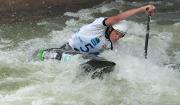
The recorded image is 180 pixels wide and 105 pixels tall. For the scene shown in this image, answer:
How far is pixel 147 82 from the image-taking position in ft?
26.8

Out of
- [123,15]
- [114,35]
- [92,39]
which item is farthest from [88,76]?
[123,15]

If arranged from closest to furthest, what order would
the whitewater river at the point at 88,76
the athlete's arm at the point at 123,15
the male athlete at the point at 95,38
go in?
the whitewater river at the point at 88,76, the athlete's arm at the point at 123,15, the male athlete at the point at 95,38

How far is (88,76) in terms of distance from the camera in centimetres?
808

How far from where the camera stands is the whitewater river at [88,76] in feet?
25.1

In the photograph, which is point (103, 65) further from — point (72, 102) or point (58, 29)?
point (58, 29)

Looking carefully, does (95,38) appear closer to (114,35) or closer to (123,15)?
(114,35)

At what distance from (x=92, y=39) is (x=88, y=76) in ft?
2.28

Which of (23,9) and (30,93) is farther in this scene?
(23,9)

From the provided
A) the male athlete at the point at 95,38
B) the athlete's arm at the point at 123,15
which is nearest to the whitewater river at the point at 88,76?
the male athlete at the point at 95,38

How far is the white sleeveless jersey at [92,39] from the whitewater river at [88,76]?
0.18 m

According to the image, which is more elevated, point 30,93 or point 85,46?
point 85,46

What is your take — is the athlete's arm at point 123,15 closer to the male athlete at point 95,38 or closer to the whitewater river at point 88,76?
the male athlete at point 95,38

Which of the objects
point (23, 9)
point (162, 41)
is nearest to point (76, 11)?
point (23, 9)

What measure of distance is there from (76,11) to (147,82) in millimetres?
5759
